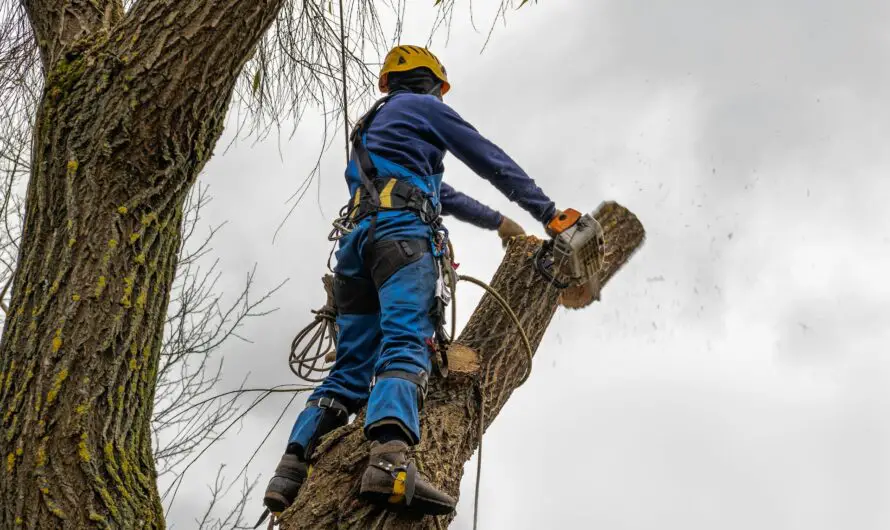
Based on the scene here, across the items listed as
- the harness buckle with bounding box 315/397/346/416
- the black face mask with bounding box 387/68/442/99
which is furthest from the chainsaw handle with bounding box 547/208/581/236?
the harness buckle with bounding box 315/397/346/416

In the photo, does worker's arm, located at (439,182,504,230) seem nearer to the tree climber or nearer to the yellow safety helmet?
the tree climber

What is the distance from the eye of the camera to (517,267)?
13.7ft

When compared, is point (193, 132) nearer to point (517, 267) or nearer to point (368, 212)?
point (368, 212)

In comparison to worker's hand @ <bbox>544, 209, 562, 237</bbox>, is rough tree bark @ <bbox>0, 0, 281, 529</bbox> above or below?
below

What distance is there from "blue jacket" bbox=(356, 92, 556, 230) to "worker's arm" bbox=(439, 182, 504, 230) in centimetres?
50

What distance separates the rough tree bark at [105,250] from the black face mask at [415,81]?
1069 mm

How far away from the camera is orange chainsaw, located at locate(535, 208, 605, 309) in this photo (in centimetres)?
373

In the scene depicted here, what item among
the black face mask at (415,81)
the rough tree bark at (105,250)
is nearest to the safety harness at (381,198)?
the black face mask at (415,81)

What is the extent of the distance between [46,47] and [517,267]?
2.07m

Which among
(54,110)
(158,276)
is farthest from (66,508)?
(54,110)

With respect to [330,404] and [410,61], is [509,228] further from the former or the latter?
[330,404]

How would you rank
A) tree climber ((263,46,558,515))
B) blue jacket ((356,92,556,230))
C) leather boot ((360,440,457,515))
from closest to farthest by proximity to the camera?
leather boot ((360,440,457,515))
tree climber ((263,46,558,515))
blue jacket ((356,92,556,230))

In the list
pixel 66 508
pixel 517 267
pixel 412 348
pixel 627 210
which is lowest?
pixel 66 508

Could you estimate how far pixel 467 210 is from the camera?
4.28 metres
